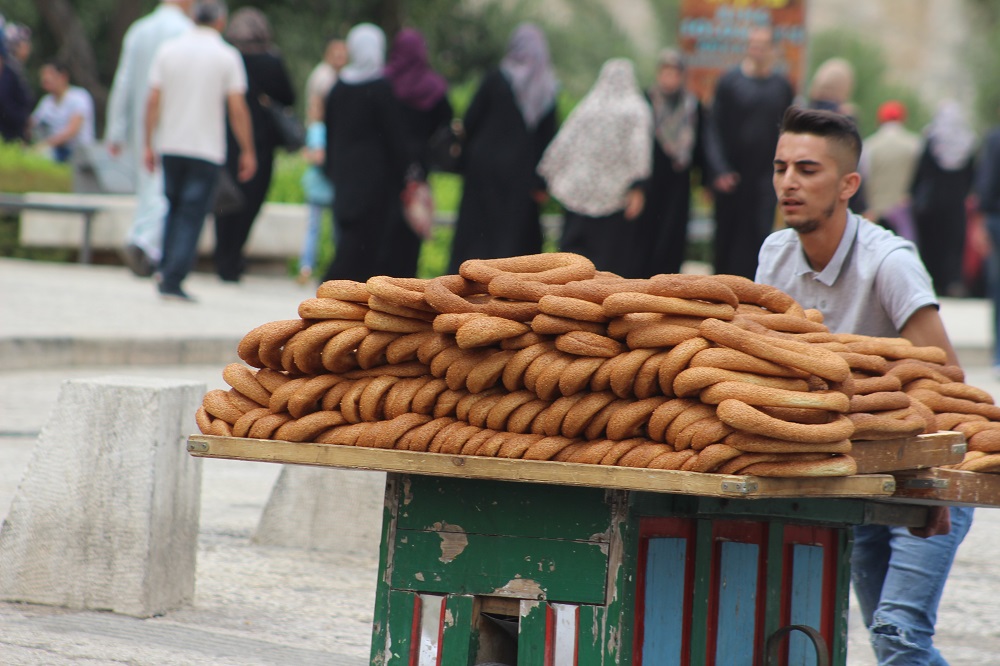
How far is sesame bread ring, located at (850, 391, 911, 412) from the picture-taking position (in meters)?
3.04

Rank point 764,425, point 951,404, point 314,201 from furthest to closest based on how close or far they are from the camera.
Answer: point 314,201 < point 951,404 < point 764,425

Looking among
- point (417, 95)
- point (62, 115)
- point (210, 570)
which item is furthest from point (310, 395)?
point (62, 115)

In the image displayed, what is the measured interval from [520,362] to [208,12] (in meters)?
8.55

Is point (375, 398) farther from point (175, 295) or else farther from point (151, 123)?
point (175, 295)

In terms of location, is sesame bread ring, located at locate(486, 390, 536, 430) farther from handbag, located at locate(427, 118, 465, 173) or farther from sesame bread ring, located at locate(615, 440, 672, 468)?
handbag, located at locate(427, 118, 465, 173)

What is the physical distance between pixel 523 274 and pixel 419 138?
30.6 ft

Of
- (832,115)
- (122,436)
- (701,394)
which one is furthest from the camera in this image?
(122,436)

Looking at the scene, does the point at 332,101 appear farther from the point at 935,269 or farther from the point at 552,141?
the point at 935,269

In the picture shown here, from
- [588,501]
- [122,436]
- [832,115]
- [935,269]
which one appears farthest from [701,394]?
[935,269]

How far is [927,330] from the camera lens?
3.93 meters

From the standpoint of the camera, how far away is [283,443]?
314 cm

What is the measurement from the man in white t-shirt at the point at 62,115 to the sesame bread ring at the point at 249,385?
1539 centimetres

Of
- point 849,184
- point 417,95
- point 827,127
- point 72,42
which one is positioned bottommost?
point 849,184

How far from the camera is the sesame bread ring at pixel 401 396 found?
311 cm
